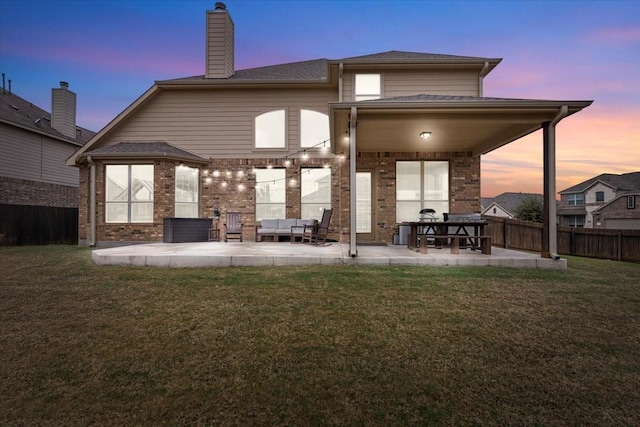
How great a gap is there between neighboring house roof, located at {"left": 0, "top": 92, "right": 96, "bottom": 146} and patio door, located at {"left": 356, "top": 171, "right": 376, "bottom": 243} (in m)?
15.1

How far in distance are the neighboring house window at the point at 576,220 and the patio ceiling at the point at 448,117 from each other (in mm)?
28812

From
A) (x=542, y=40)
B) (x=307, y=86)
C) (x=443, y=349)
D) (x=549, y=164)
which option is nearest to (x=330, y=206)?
(x=307, y=86)

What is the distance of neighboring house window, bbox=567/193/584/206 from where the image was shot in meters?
29.5

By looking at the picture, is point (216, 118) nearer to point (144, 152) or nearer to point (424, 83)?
point (144, 152)

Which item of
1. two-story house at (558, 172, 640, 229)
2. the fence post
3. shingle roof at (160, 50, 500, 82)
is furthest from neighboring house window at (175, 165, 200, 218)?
two-story house at (558, 172, 640, 229)

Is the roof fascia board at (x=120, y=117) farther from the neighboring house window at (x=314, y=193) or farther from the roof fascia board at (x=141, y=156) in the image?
the neighboring house window at (x=314, y=193)

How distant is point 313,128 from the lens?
34.6 feet

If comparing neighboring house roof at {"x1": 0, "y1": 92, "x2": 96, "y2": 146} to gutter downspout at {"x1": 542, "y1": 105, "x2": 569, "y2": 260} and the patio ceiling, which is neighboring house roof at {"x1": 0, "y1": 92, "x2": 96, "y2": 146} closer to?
the patio ceiling

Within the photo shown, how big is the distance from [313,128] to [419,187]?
12.7ft

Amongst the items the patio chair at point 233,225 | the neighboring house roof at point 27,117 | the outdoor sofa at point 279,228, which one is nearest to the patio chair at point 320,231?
the outdoor sofa at point 279,228

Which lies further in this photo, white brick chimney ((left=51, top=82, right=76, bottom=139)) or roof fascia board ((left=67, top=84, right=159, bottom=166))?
white brick chimney ((left=51, top=82, right=76, bottom=139))

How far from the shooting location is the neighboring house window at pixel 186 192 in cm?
1023

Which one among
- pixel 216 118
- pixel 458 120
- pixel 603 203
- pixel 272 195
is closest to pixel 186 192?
pixel 216 118

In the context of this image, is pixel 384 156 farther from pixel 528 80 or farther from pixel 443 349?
pixel 528 80
